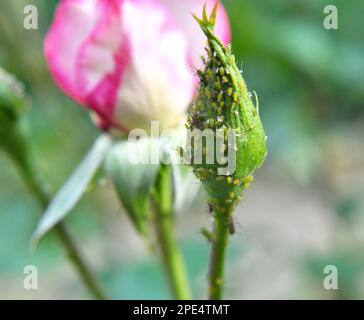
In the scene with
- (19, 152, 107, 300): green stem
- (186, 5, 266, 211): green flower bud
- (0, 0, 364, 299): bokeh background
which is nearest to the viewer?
(186, 5, 266, 211): green flower bud

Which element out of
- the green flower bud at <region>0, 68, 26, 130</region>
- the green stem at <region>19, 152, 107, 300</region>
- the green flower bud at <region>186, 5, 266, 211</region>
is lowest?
the green stem at <region>19, 152, 107, 300</region>

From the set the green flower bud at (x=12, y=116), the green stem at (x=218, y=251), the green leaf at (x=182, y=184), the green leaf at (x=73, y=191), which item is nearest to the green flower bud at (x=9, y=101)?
the green flower bud at (x=12, y=116)

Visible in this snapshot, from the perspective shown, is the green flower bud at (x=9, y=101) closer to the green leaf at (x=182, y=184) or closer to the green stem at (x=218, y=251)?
the green leaf at (x=182, y=184)

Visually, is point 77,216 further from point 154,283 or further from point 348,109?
point 348,109

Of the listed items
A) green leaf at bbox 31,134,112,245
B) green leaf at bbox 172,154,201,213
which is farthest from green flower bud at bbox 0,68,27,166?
green leaf at bbox 172,154,201,213

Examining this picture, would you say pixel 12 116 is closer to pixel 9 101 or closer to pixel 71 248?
pixel 9 101

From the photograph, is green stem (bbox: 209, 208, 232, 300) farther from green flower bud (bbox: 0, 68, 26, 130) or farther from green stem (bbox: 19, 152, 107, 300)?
green flower bud (bbox: 0, 68, 26, 130)

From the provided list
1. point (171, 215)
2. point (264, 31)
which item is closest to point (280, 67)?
point (264, 31)

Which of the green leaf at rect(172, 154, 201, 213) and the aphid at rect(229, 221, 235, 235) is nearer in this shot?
the aphid at rect(229, 221, 235, 235)
